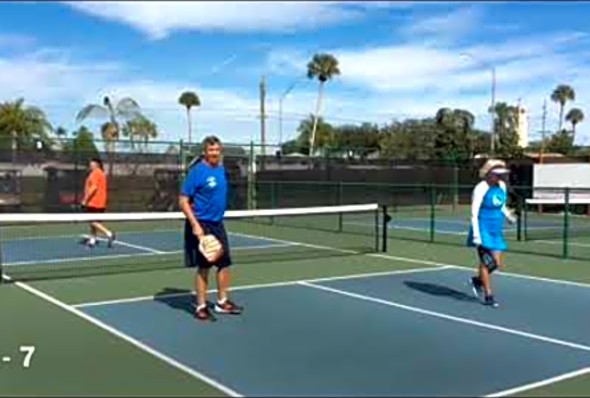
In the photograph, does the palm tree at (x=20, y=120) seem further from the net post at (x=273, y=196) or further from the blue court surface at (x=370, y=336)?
the blue court surface at (x=370, y=336)

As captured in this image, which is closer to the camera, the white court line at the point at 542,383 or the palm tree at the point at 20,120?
the white court line at the point at 542,383

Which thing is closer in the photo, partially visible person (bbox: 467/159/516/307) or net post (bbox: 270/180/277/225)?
partially visible person (bbox: 467/159/516/307)

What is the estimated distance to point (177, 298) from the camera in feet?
31.4

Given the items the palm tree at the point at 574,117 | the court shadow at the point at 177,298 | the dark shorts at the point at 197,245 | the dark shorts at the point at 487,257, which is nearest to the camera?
the dark shorts at the point at 197,245

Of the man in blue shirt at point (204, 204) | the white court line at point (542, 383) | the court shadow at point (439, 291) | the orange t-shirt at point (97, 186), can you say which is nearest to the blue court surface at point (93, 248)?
the orange t-shirt at point (97, 186)

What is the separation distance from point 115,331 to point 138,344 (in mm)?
654

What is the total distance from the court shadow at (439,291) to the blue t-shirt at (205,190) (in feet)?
11.0

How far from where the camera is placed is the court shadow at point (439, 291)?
9.80m

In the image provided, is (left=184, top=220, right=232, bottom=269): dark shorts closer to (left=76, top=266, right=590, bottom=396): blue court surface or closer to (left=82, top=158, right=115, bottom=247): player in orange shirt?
(left=76, top=266, right=590, bottom=396): blue court surface

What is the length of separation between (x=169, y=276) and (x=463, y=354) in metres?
5.63

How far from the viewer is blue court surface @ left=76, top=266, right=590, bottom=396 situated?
5.99 m

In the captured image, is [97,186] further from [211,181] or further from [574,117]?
[574,117]

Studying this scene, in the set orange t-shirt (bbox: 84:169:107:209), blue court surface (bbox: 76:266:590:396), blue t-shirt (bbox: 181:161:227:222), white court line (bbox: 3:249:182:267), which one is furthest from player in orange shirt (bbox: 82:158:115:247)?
blue t-shirt (bbox: 181:161:227:222)

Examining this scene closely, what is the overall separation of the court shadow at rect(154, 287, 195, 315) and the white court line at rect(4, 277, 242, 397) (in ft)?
3.21
